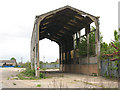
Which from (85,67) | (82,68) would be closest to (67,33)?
(82,68)

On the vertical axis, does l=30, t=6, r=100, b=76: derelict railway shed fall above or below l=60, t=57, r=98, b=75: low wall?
above

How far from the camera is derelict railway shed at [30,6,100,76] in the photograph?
56.4 ft

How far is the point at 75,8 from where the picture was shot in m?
18.2

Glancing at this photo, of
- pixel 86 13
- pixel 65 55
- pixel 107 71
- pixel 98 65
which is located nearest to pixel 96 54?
pixel 98 65

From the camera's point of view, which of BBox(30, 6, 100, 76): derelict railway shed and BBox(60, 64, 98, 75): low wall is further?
BBox(60, 64, 98, 75): low wall

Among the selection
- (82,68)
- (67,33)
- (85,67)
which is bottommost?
(82,68)

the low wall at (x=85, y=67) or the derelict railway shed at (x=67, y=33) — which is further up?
the derelict railway shed at (x=67, y=33)

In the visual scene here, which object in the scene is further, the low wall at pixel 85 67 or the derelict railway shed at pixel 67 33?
the low wall at pixel 85 67

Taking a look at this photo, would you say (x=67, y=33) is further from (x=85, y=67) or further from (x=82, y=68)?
(x=85, y=67)

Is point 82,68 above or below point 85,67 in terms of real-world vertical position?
below

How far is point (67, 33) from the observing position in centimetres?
2577

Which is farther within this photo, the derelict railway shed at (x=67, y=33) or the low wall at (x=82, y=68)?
the low wall at (x=82, y=68)

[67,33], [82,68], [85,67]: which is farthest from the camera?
[67,33]

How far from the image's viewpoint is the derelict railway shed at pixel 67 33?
56.4 feet
